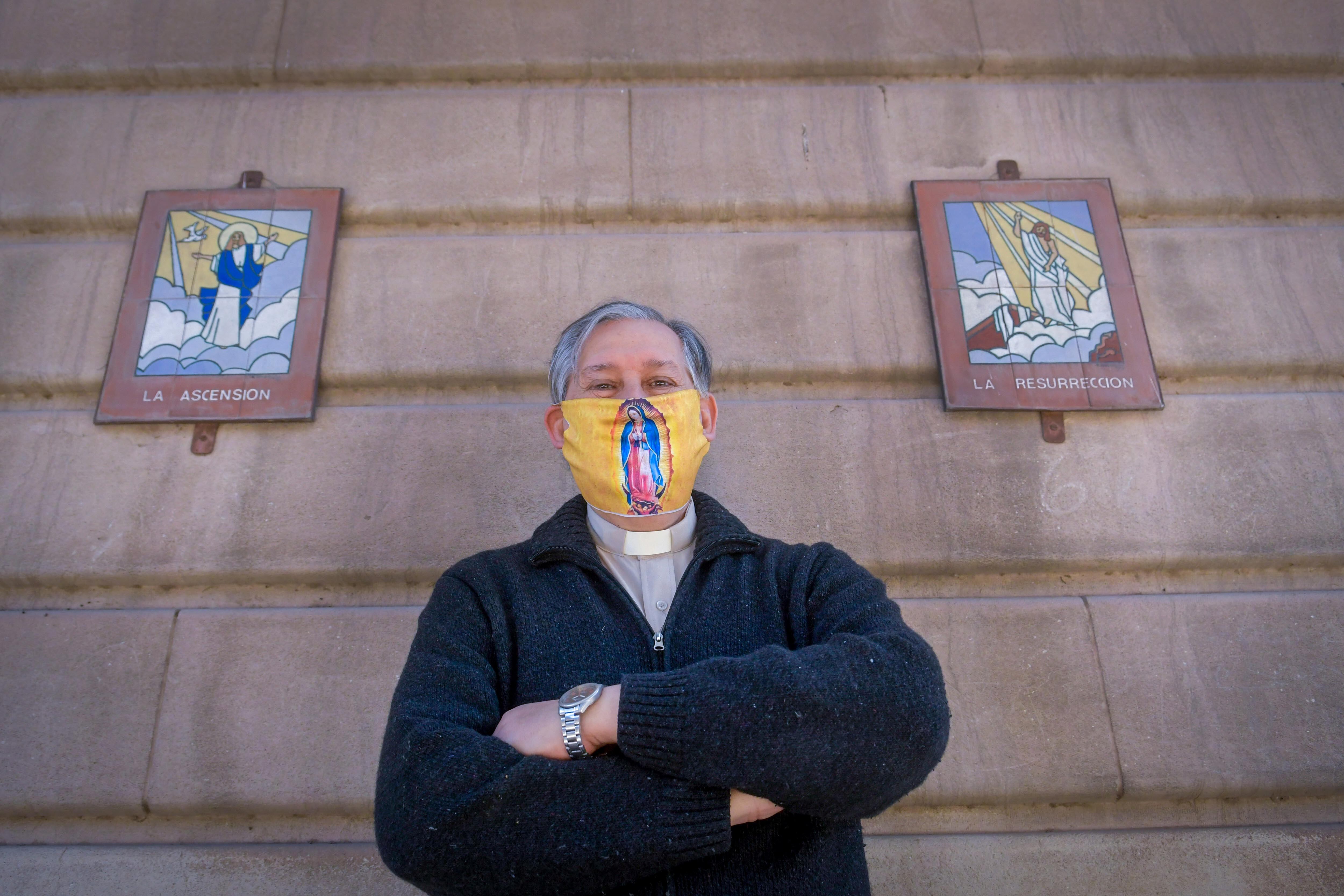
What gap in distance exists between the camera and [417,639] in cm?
190

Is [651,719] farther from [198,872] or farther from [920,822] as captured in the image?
[198,872]

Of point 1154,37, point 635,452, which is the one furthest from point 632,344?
point 1154,37

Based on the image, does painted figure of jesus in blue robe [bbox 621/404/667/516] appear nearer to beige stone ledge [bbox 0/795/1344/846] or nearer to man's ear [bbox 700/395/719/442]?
man's ear [bbox 700/395/719/442]

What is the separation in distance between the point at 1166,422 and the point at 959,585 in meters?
1.08

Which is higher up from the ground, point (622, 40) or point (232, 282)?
point (622, 40)

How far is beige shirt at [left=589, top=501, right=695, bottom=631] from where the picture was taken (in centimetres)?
215

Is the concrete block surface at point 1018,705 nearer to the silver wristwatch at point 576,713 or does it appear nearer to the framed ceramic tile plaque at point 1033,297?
the framed ceramic tile plaque at point 1033,297

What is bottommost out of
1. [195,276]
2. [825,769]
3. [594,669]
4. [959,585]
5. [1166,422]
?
[825,769]

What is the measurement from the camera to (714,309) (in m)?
3.47

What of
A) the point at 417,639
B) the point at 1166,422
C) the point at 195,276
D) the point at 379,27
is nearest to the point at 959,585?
the point at 1166,422

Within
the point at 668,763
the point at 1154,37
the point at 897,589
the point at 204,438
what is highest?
the point at 1154,37

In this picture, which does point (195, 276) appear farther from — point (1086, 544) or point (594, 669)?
point (1086, 544)

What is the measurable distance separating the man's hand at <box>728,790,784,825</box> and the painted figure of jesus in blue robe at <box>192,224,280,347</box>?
2750 millimetres

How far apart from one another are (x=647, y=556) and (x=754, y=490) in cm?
109
